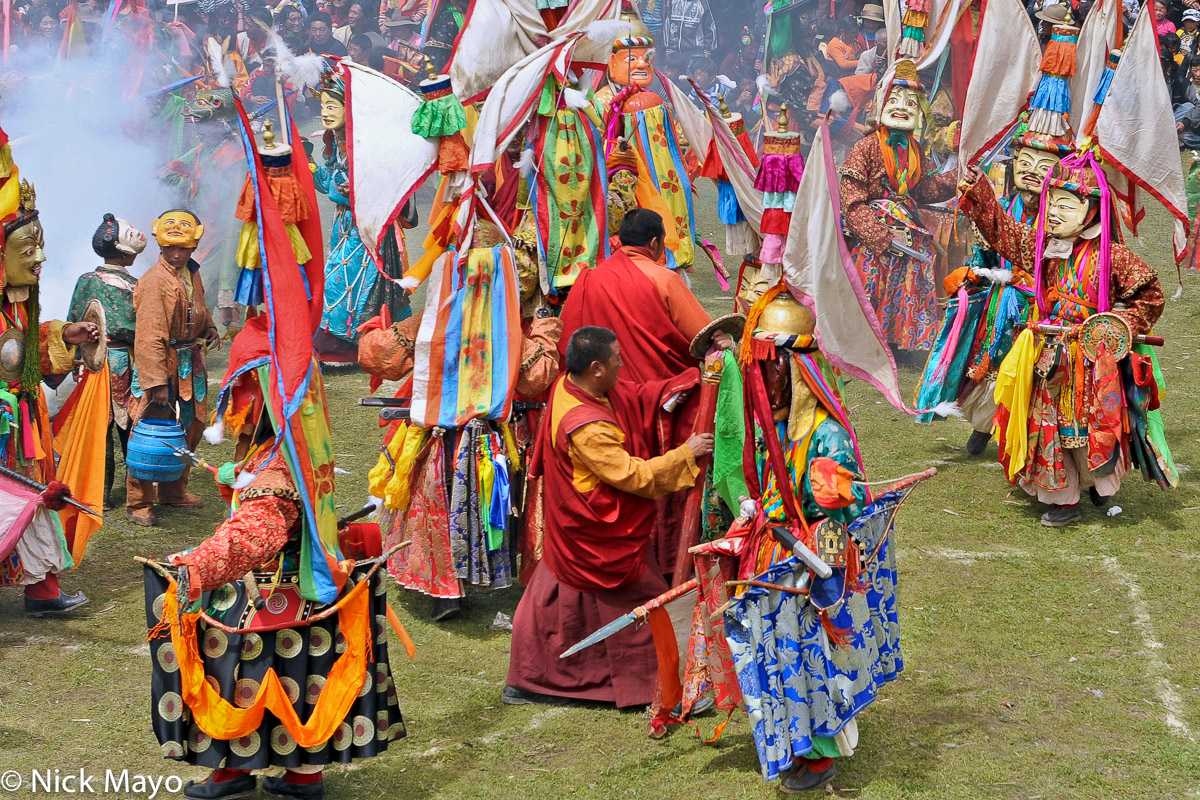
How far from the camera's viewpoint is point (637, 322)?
655 cm

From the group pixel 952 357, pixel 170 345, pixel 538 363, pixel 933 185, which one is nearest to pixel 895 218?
pixel 933 185

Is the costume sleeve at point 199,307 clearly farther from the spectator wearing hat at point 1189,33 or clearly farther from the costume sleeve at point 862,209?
the spectator wearing hat at point 1189,33

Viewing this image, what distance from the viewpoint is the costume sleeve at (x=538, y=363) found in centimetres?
670

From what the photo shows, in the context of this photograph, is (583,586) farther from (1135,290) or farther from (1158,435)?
(1158,435)

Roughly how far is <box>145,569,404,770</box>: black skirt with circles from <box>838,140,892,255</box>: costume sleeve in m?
7.17

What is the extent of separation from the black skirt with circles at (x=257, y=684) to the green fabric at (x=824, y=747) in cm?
159

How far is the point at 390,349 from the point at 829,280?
2.82 meters

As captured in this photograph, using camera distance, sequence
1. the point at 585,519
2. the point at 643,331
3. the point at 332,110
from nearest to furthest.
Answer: the point at 585,519
the point at 643,331
the point at 332,110

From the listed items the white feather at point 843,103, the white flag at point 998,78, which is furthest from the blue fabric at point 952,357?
the white feather at point 843,103

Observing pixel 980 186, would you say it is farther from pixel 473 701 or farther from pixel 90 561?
pixel 90 561

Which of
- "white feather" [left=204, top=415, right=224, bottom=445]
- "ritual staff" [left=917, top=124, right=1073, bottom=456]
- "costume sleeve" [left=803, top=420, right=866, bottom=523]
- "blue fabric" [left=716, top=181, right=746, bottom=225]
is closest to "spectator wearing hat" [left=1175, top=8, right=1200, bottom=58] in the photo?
"ritual staff" [left=917, top=124, right=1073, bottom=456]

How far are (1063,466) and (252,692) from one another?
5.06 metres

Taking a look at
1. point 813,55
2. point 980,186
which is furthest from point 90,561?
point 813,55

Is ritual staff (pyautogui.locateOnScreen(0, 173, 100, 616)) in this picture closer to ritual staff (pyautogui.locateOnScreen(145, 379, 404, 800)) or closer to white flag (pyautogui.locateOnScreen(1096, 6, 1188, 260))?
ritual staff (pyautogui.locateOnScreen(145, 379, 404, 800))
